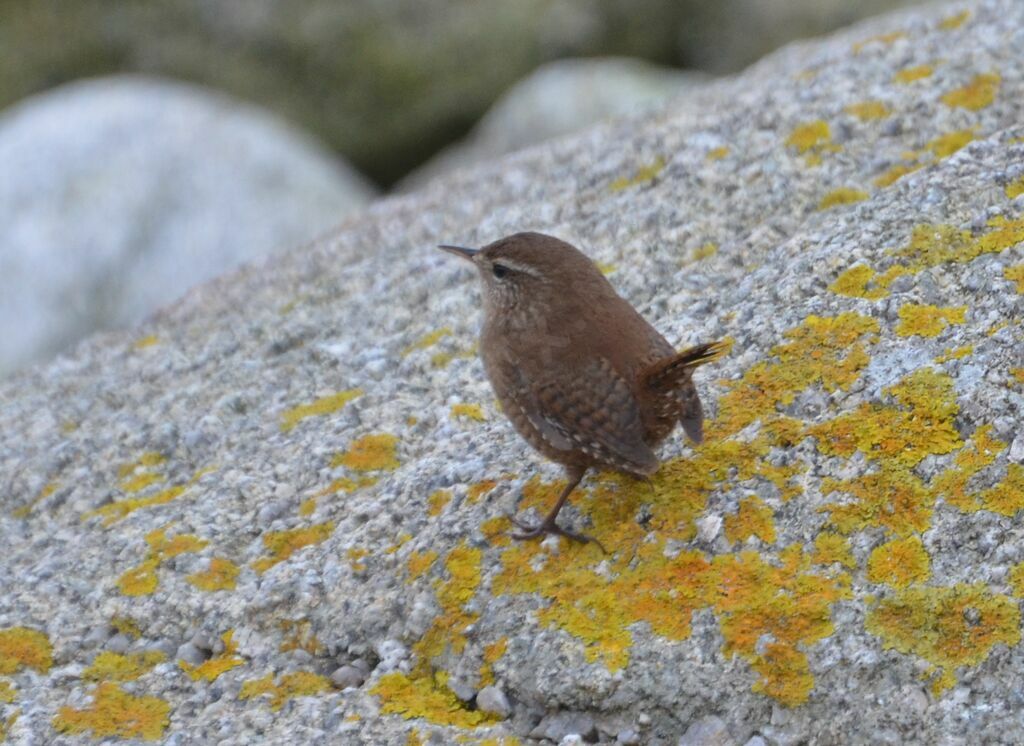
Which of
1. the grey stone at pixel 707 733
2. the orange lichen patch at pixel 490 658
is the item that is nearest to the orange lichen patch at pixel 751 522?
the grey stone at pixel 707 733

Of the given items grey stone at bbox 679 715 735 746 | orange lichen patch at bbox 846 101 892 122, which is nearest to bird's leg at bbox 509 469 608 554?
grey stone at bbox 679 715 735 746

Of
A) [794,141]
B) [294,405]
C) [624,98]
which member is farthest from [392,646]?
[624,98]

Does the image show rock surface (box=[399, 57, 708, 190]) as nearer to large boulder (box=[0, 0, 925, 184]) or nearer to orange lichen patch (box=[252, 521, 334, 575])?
large boulder (box=[0, 0, 925, 184])

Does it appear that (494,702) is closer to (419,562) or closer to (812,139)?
(419,562)

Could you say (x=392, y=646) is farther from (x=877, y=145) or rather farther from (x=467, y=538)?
(x=877, y=145)

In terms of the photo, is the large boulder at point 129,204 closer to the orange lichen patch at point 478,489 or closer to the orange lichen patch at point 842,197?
the orange lichen patch at point 842,197

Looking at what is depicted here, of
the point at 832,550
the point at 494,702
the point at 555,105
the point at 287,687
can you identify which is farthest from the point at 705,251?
the point at 555,105

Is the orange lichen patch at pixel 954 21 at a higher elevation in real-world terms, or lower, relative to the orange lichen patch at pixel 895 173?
higher

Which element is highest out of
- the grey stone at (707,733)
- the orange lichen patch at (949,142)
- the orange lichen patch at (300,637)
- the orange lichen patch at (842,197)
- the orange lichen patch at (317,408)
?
the orange lichen patch at (949,142)
